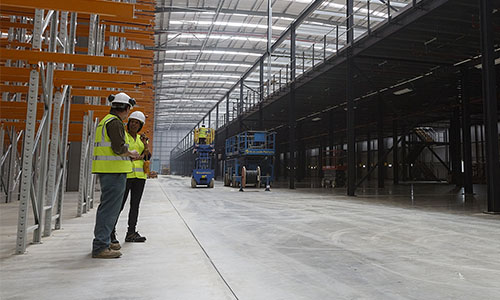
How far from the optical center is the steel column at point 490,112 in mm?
8508

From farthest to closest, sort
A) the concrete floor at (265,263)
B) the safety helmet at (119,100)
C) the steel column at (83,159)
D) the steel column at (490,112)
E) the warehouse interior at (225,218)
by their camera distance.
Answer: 1. the steel column at (490,112)
2. the steel column at (83,159)
3. the safety helmet at (119,100)
4. the warehouse interior at (225,218)
5. the concrete floor at (265,263)

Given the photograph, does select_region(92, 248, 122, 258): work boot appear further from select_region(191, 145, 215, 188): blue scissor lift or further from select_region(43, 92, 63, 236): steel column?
select_region(191, 145, 215, 188): blue scissor lift

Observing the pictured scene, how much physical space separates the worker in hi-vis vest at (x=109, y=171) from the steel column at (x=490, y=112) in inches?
347

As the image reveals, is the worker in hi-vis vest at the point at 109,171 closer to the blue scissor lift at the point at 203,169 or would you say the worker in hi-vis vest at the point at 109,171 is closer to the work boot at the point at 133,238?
the work boot at the point at 133,238

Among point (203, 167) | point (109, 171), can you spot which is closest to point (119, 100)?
point (109, 171)

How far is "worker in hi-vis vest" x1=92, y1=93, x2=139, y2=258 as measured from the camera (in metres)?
4.07

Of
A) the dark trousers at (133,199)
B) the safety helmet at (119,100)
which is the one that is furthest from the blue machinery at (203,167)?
the safety helmet at (119,100)

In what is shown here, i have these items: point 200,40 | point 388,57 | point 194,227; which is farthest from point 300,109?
point 194,227

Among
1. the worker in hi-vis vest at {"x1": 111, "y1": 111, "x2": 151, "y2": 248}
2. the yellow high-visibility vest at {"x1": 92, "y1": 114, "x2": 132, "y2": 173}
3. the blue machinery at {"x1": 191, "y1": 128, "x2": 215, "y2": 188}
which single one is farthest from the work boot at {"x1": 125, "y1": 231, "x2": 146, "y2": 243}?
the blue machinery at {"x1": 191, "y1": 128, "x2": 215, "y2": 188}

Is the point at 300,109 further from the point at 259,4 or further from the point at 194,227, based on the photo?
the point at 194,227

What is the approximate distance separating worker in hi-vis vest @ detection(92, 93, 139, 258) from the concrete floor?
0.89 feet

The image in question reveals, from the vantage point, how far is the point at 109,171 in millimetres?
4090

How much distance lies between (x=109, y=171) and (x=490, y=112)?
9223 mm

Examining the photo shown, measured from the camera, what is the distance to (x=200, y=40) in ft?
94.1
